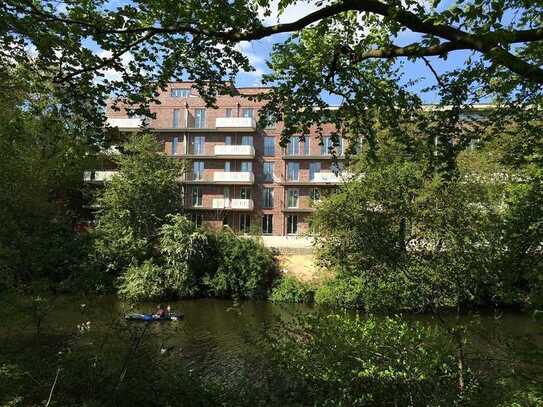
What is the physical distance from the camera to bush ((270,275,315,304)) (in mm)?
31453

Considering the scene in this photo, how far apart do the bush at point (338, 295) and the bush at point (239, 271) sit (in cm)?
457

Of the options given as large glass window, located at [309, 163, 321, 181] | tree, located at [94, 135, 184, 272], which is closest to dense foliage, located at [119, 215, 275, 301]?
tree, located at [94, 135, 184, 272]

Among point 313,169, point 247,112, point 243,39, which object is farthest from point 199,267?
point 243,39

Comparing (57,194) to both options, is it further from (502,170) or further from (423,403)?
(423,403)

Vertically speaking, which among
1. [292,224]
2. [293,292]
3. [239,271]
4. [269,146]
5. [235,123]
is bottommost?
[293,292]

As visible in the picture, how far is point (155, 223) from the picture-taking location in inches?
Result: 1368

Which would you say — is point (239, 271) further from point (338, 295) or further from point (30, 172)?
point (30, 172)

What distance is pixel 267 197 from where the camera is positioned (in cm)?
4681

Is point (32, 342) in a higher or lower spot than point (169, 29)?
lower

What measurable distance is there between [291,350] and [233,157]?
1513 inches

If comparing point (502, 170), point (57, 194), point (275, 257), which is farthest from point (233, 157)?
point (502, 170)

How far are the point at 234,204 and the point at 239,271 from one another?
13.2 metres

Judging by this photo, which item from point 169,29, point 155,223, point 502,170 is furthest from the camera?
point 155,223

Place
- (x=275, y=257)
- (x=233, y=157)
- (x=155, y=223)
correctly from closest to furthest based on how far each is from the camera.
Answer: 1. (x=155, y=223)
2. (x=275, y=257)
3. (x=233, y=157)
